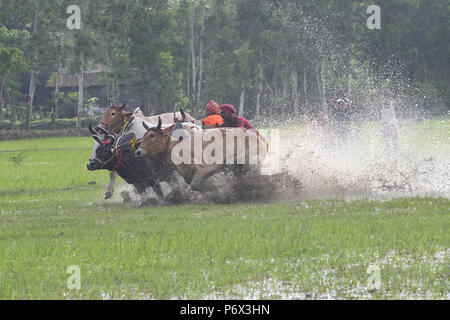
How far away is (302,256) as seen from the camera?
28.3 ft

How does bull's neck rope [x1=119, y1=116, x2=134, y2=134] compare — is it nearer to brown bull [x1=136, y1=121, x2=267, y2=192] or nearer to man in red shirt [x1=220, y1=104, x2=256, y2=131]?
brown bull [x1=136, y1=121, x2=267, y2=192]

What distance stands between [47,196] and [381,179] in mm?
7534

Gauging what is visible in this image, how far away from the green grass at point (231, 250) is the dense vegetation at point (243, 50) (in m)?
40.7

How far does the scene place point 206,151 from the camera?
1405 centimetres

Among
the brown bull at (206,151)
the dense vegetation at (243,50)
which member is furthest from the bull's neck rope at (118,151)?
the dense vegetation at (243,50)

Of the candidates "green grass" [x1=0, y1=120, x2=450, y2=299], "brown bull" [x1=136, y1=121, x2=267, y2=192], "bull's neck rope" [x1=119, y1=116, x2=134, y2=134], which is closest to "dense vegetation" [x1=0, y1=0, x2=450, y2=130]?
"bull's neck rope" [x1=119, y1=116, x2=134, y2=134]

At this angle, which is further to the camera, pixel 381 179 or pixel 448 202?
pixel 381 179

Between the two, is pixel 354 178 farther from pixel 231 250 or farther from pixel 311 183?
A: pixel 231 250

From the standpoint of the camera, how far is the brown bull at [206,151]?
14000 millimetres

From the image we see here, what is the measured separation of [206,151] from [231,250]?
5238 millimetres

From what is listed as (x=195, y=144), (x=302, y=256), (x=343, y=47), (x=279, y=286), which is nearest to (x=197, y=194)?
→ (x=195, y=144)

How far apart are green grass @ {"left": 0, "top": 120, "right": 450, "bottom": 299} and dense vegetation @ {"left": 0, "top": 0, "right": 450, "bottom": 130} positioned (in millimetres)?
40742

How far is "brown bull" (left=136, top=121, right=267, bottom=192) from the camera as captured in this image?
14.0 metres
